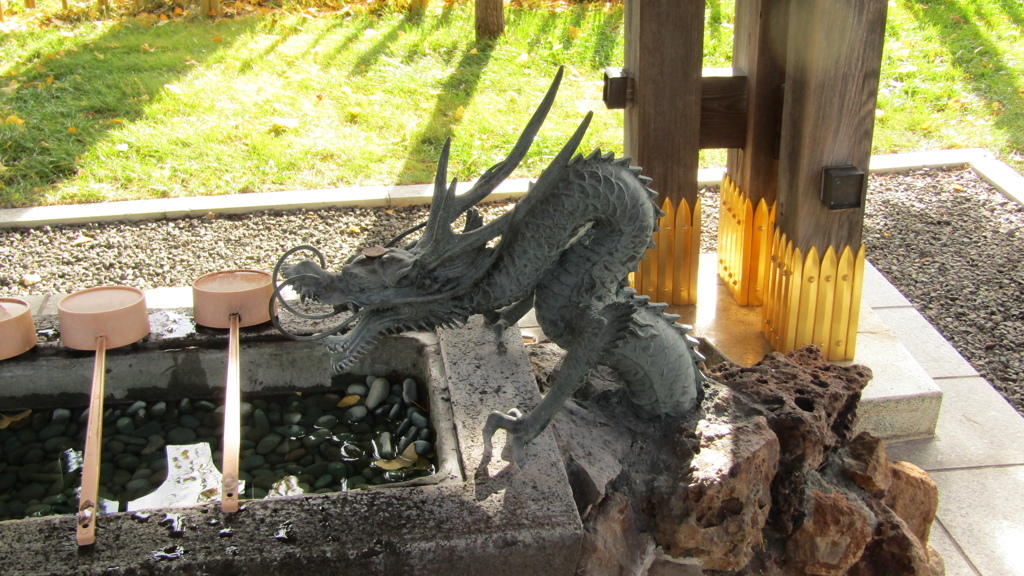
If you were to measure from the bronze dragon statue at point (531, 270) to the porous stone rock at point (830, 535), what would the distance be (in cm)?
68

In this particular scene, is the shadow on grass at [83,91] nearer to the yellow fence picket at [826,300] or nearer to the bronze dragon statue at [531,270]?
the bronze dragon statue at [531,270]

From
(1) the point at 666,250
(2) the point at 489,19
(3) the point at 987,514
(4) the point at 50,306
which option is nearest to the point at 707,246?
(1) the point at 666,250

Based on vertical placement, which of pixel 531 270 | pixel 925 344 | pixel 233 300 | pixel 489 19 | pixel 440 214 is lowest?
pixel 925 344

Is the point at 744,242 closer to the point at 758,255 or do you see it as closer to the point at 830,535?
the point at 758,255

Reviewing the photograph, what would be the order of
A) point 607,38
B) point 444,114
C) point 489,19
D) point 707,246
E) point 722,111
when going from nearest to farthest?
point 722,111 → point 707,246 → point 444,114 → point 489,19 → point 607,38

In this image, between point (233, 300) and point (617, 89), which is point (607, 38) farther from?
point (233, 300)

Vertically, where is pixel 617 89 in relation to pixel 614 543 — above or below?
above

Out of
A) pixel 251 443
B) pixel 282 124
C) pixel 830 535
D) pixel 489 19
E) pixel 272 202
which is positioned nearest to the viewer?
pixel 830 535

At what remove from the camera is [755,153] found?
362 centimetres

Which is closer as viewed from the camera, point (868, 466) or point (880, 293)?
point (868, 466)

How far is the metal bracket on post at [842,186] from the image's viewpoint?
3.06 m

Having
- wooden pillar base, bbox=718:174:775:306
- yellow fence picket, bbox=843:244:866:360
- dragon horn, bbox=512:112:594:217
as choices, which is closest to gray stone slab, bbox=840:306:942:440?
yellow fence picket, bbox=843:244:866:360

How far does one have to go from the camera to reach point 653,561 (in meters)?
2.22

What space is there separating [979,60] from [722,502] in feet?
22.7
